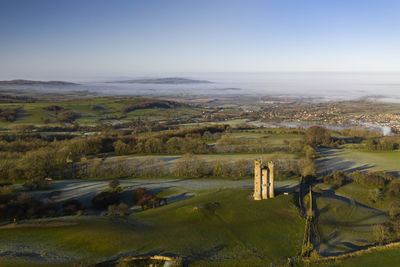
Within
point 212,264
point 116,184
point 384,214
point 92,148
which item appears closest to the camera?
point 212,264

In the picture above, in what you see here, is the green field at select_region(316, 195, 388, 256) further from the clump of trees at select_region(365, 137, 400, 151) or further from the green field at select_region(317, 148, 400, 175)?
the clump of trees at select_region(365, 137, 400, 151)

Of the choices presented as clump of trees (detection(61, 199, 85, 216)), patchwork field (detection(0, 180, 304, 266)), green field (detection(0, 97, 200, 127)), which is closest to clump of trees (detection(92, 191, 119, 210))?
clump of trees (detection(61, 199, 85, 216))

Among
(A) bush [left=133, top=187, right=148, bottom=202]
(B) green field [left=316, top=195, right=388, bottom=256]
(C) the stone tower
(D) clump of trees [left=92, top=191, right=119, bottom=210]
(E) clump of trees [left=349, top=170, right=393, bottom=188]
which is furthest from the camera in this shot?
(E) clump of trees [left=349, top=170, right=393, bottom=188]

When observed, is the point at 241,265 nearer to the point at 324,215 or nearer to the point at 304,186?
the point at 324,215

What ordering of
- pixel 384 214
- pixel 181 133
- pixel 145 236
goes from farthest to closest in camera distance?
pixel 181 133 < pixel 384 214 < pixel 145 236

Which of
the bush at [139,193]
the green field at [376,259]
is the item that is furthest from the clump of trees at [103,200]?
the green field at [376,259]

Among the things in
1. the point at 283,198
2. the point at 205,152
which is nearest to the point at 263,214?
the point at 283,198

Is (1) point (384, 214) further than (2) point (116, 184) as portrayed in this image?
No
